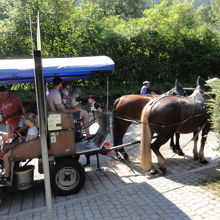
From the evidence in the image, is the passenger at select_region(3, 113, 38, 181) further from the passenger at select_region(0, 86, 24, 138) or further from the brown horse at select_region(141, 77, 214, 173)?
the brown horse at select_region(141, 77, 214, 173)

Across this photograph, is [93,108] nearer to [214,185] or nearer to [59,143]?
[59,143]

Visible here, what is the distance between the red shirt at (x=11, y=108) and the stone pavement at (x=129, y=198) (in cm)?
144

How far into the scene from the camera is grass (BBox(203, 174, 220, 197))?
4020 millimetres

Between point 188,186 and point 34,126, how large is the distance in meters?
2.98

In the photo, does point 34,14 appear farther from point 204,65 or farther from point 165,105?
point 204,65

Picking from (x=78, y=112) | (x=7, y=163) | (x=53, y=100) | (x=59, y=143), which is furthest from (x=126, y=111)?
(x=7, y=163)

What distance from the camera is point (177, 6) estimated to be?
86.7ft

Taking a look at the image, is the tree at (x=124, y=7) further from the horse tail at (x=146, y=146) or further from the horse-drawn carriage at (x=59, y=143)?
the horse-drawn carriage at (x=59, y=143)

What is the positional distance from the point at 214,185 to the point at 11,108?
417 centimetres

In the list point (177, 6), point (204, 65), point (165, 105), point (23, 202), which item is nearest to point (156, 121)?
point (165, 105)

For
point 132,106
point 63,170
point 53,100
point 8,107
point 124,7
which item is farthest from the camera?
point 124,7

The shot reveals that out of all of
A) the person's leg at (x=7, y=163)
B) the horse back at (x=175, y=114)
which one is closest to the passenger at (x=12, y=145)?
the person's leg at (x=7, y=163)

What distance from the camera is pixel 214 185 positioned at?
4223mm

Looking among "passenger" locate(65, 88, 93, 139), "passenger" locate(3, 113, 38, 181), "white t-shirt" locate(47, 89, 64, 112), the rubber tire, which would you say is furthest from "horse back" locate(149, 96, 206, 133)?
"passenger" locate(3, 113, 38, 181)
